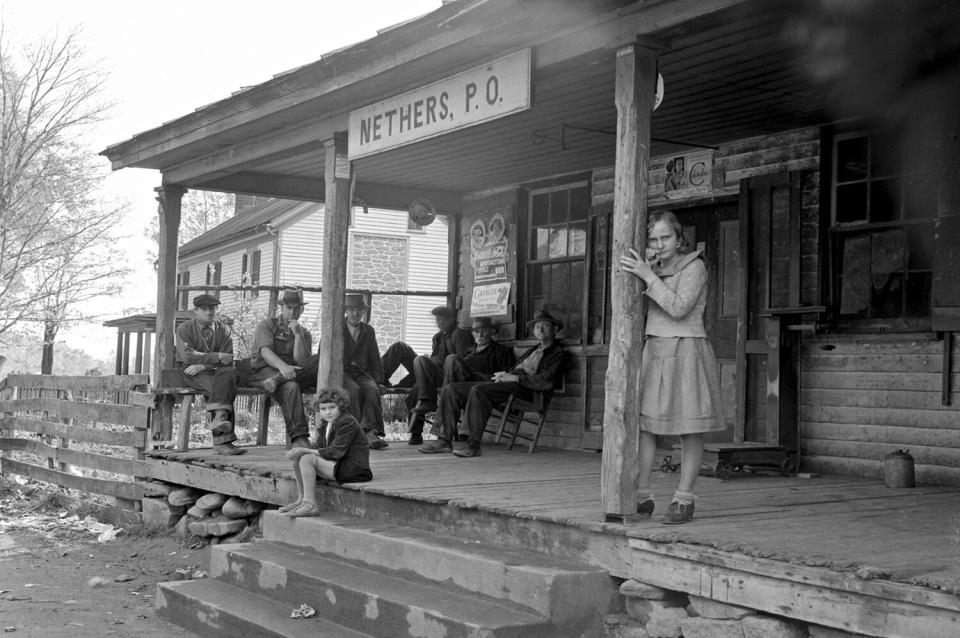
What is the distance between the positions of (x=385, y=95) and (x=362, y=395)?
2918 millimetres

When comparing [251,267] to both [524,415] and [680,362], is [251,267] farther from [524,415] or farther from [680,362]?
[680,362]

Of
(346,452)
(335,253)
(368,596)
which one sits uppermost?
(335,253)

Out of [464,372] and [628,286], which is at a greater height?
[628,286]

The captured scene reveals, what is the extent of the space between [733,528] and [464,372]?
5.06m

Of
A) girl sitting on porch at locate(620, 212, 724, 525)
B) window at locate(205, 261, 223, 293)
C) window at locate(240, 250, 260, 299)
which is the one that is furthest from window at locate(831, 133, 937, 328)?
window at locate(205, 261, 223, 293)

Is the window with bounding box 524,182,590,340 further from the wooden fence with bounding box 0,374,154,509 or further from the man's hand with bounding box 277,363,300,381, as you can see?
the wooden fence with bounding box 0,374,154,509

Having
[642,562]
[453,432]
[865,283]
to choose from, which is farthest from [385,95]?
[642,562]

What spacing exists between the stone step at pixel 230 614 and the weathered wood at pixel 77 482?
3.66 metres

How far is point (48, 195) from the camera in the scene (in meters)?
27.2

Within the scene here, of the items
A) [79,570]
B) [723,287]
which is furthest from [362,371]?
[723,287]

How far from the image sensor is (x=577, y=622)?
5062 mm

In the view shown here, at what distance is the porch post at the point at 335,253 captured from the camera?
864cm

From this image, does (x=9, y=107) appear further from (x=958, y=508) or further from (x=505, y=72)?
(x=958, y=508)

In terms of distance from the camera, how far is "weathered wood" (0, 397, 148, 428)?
10367 millimetres
